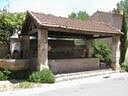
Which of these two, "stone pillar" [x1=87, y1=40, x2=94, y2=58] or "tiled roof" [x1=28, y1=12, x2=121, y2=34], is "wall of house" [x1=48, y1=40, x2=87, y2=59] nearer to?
"stone pillar" [x1=87, y1=40, x2=94, y2=58]

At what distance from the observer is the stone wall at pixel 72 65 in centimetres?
1667

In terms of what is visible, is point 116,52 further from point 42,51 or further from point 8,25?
point 8,25

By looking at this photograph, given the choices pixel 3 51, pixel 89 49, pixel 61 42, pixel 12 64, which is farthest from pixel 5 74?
pixel 89 49

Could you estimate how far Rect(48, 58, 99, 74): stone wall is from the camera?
16672 mm

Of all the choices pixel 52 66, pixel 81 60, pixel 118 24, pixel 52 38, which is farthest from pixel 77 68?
pixel 118 24

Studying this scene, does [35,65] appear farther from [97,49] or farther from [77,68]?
[97,49]

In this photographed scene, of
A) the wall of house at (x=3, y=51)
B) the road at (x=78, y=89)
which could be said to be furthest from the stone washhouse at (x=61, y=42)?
the road at (x=78, y=89)

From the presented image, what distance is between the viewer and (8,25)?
19406mm

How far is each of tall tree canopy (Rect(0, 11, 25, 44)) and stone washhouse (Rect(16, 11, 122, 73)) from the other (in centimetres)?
102

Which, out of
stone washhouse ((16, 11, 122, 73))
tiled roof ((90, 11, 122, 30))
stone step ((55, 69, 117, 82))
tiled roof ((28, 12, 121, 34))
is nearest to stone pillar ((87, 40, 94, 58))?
stone washhouse ((16, 11, 122, 73))

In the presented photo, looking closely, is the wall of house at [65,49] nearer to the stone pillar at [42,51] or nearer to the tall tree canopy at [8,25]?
the tall tree canopy at [8,25]

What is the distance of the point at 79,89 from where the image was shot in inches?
484

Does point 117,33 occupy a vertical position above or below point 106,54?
above

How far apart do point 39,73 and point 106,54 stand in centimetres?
1025
